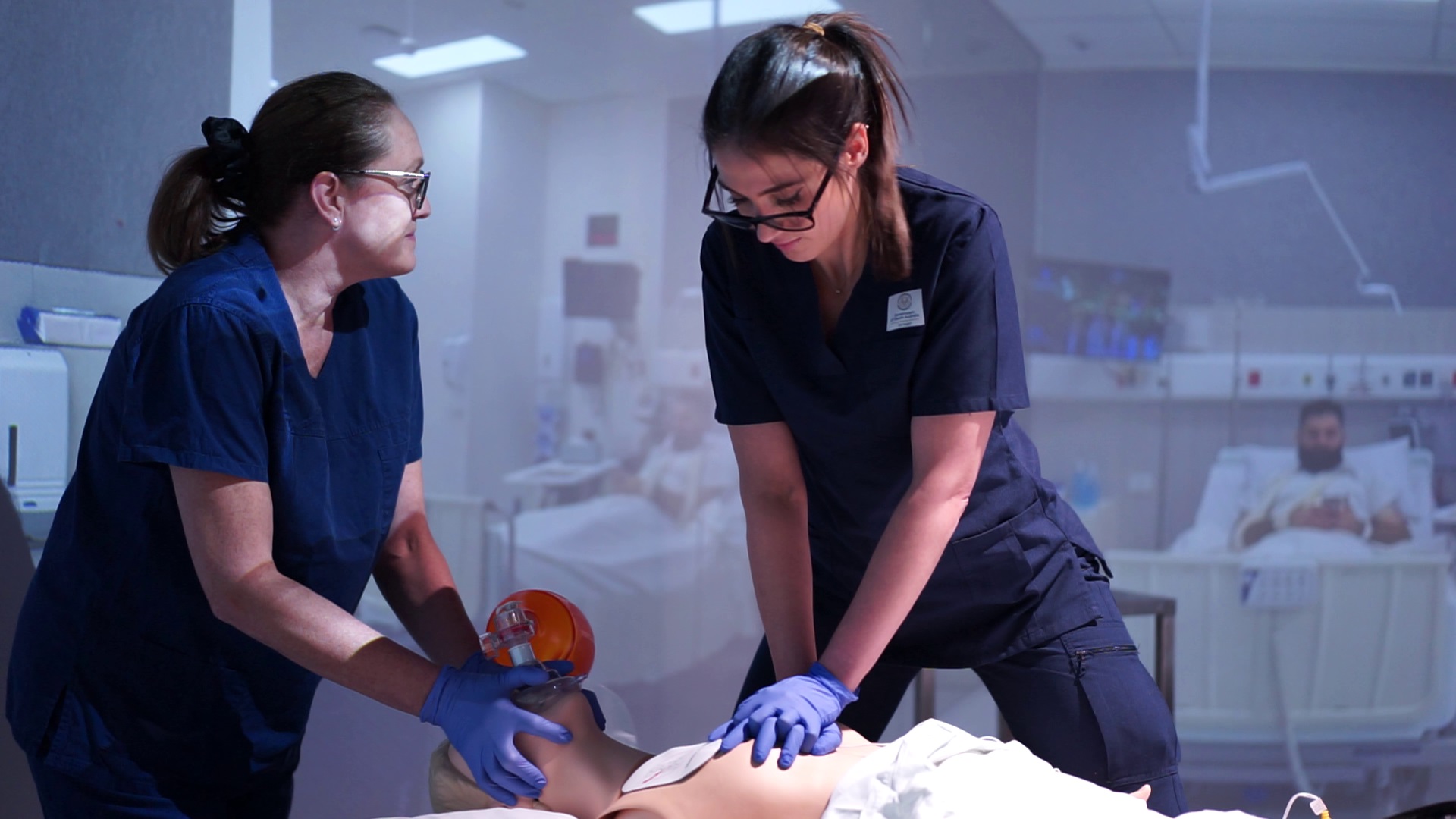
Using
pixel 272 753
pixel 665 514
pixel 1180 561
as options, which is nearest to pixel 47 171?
pixel 272 753

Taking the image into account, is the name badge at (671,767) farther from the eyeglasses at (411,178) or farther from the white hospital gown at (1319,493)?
the white hospital gown at (1319,493)

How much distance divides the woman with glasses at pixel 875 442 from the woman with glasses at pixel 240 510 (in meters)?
0.37

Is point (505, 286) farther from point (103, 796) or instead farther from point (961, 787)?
point (961, 787)

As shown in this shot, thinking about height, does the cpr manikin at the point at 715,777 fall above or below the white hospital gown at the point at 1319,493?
below

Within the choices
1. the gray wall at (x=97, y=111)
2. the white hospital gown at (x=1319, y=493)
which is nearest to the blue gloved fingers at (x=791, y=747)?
the gray wall at (x=97, y=111)

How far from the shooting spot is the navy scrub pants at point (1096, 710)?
1.09 m

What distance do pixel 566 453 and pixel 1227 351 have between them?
2.06 m

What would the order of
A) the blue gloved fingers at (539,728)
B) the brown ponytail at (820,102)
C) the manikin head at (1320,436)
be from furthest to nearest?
the manikin head at (1320,436)
the blue gloved fingers at (539,728)
the brown ponytail at (820,102)

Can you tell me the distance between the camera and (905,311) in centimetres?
109

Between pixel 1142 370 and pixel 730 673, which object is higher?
pixel 1142 370

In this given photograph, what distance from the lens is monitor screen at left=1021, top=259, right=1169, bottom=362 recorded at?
10.1 ft

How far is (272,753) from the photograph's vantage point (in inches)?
46.2

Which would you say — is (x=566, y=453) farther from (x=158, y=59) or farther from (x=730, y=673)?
(x=158, y=59)

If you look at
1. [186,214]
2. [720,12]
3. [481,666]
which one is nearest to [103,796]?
[481,666]
